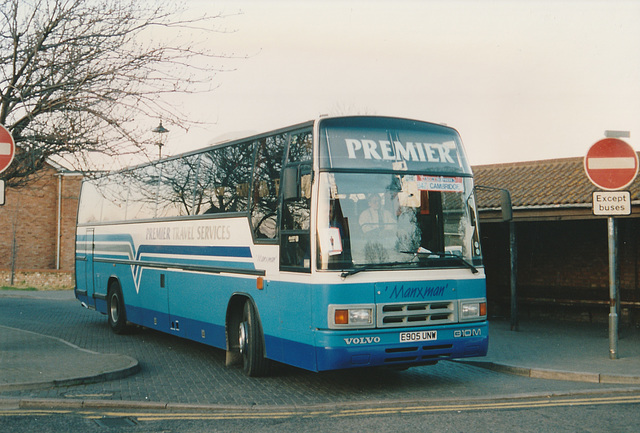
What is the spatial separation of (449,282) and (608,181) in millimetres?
4097

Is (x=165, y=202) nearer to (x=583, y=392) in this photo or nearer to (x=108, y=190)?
(x=108, y=190)

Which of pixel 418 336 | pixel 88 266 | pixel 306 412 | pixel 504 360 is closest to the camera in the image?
pixel 306 412

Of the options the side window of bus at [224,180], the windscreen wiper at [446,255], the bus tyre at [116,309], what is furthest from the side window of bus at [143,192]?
the windscreen wiper at [446,255]

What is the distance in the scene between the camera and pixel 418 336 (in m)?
8.73

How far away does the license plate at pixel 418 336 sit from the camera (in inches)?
340

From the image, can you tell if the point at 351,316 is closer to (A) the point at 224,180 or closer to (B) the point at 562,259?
(A) the point at 224,180

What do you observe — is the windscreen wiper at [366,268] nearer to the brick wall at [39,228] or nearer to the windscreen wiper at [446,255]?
the windscreen wiper at [446,255]

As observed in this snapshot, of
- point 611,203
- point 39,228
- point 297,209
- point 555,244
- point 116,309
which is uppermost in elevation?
point 39,228

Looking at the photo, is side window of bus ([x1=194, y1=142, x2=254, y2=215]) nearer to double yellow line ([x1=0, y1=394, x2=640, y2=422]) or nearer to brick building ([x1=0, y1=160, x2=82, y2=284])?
double yellow line ([x1=0, y1=394, x2=640, y2=422])

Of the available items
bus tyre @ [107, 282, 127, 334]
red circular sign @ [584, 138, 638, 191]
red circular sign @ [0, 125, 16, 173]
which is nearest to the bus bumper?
red circular sign @ [584, 138, 638, 191]

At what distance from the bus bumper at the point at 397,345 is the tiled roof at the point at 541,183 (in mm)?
6124

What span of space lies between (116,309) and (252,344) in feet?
22.4

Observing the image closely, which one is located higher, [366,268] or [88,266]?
[366,268]

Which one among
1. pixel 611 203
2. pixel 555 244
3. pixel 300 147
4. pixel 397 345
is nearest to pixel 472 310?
pixel 397 345
